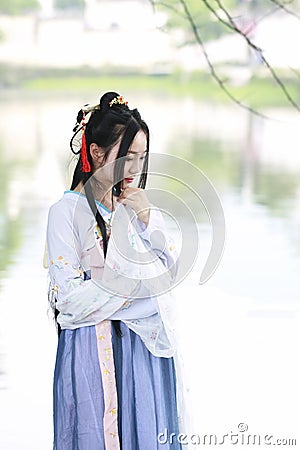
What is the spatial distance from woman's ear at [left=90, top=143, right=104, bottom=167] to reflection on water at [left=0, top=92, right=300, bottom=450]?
89mm

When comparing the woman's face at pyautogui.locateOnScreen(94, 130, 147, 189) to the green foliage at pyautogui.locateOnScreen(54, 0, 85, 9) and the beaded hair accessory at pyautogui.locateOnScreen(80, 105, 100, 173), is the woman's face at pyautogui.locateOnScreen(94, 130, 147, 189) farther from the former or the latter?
the green foliage at pyautogui.locateOnScreen(54, 0, 85, 9)

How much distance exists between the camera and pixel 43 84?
1314 cm

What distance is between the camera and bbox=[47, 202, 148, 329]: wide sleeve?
1.65m

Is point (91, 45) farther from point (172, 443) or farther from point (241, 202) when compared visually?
point (172, 443)

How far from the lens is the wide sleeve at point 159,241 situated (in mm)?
1713

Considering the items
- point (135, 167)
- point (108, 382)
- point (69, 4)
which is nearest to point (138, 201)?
point (135, 167)

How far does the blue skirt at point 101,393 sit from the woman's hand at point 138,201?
18 centimetres

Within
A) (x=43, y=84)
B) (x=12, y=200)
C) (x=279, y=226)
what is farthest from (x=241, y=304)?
(x=43, y=84)

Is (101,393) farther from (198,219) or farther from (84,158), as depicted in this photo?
(198,219)

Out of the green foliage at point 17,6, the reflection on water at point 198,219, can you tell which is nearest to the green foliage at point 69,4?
the green foliage at point 17,6

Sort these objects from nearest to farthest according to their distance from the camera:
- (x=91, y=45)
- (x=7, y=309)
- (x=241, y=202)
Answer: (x=7, y=309)
(x=241, y=202)
(x=91, y=45)

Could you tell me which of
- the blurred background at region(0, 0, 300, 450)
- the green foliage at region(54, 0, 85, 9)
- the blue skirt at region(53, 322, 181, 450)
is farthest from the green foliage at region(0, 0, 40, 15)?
the blue skirt at region(53, 322, 181, 450)

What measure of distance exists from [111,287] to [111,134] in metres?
0.25

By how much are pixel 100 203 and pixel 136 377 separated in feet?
0.95
